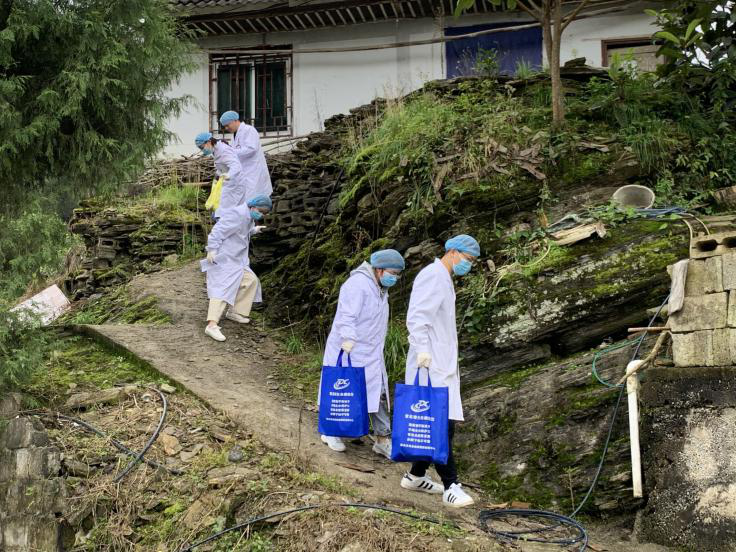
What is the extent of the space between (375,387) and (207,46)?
10.4 metres

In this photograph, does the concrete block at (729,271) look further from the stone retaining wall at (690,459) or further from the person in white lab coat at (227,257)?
the person in white lab coat at (227,257)

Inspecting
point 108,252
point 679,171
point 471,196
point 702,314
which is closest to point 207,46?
point 108,252

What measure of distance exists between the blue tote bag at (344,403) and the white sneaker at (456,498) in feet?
3.01

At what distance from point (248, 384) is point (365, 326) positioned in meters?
1.79

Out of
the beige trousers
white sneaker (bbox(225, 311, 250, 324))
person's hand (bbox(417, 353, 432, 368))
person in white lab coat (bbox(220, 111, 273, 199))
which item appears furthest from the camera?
person in white lab coat (bbox(220, 111, 273, 199))

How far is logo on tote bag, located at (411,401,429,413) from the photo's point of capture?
583 cm

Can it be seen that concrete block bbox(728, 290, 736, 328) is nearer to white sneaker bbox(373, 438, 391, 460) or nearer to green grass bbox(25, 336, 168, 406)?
white sneaker bbox(373, 438, 391, 460)

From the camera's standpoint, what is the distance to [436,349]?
20.4ft

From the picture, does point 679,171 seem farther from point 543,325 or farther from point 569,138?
point 543,325

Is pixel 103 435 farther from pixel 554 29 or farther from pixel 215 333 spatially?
pixel 554 29

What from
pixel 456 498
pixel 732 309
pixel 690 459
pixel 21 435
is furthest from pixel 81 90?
pixel 690 459

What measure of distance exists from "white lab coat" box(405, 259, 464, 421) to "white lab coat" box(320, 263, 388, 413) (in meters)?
0.73

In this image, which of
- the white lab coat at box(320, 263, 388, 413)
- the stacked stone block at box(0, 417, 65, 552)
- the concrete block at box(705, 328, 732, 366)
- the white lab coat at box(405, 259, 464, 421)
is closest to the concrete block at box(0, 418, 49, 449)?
the stacked stone block at box(0, 417, 65, 552)

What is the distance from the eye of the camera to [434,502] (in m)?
6.04
